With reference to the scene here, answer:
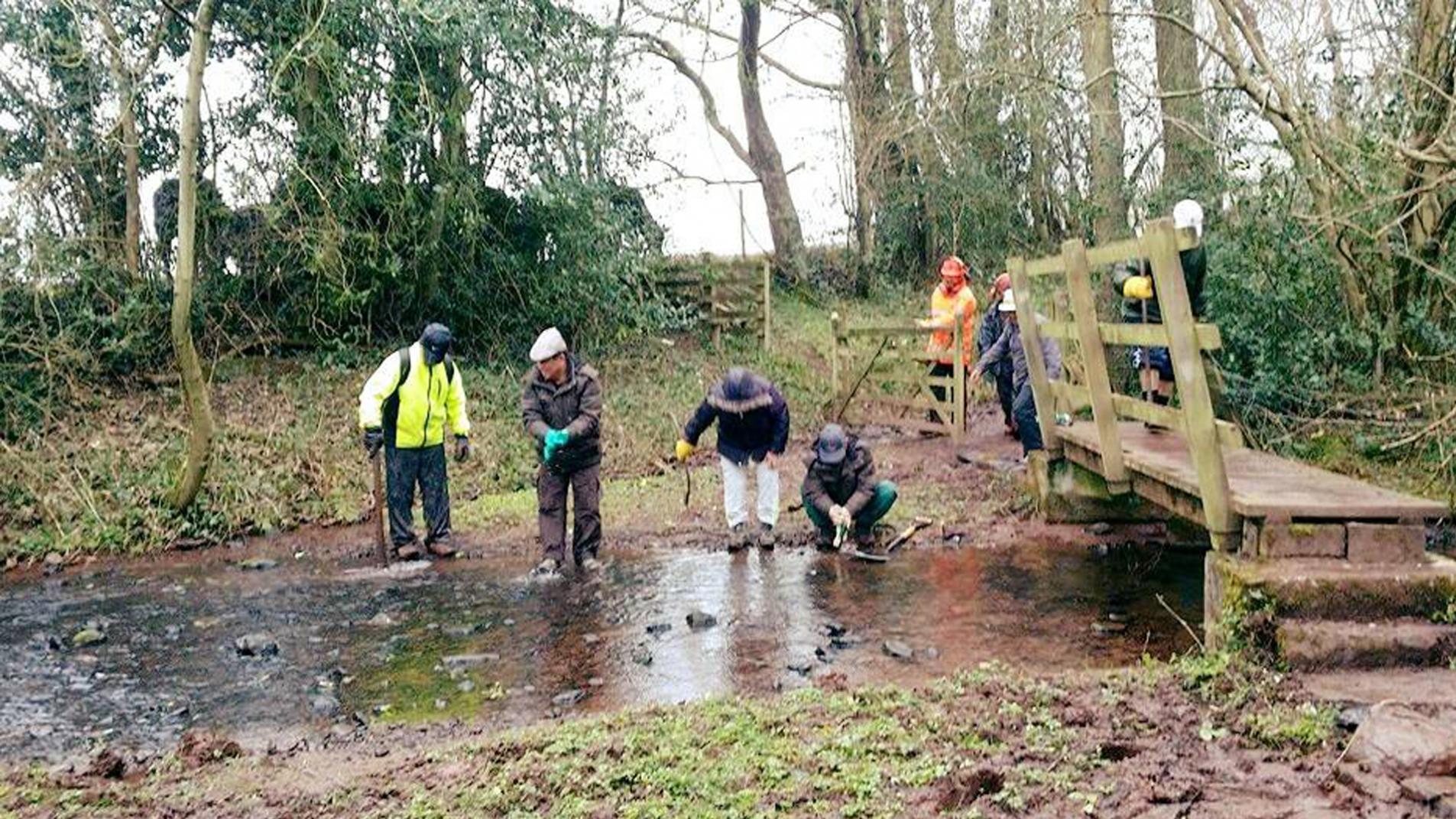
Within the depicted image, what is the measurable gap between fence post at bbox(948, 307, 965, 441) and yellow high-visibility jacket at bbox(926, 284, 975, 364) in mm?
13

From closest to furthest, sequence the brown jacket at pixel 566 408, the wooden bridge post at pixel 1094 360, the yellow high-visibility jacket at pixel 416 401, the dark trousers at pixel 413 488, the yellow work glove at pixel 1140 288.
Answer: the wooden bridge post at pixel 1094 360 → the yellow work glove at pixel 1140 288 → the brown jacket at pixel 566 408 → the yellow high-visibility jacket at pixel 416 401 → the dark trousers at pixel 413 488

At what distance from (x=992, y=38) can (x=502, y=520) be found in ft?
41.5

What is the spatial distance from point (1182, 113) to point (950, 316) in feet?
18.0

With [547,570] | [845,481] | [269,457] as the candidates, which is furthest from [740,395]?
[269,457]

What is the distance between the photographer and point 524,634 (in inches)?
326

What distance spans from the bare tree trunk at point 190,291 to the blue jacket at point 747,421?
17.6ft

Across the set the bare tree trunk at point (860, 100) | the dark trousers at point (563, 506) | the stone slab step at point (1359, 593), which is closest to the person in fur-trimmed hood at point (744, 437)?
the dark trousers at point (563, 506)

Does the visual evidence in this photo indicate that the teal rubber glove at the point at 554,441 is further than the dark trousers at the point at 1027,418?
No

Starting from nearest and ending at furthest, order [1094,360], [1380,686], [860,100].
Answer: [1380,686] → [1094,360] → [860,100]

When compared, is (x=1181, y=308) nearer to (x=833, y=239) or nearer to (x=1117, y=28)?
(x=1117, y=28)

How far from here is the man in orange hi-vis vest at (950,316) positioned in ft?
47.9

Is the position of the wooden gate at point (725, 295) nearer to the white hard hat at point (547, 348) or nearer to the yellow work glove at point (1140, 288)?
the white hard hat at point (547, 348)

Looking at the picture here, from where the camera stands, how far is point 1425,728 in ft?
16.6

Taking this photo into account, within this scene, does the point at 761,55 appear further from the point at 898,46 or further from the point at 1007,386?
the point at 1007,386
